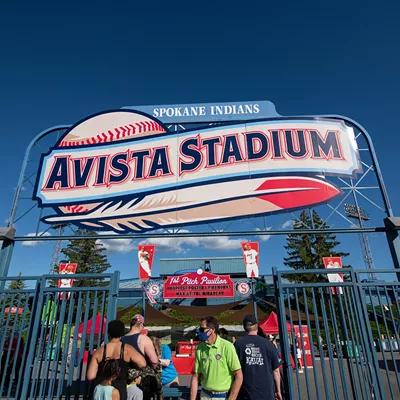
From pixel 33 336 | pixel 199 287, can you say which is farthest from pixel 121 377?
pixel 199 287

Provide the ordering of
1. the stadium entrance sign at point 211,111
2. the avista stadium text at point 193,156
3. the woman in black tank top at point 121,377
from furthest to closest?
1. the stadium entrance sign at point 211,111
2. the avista stadium text at point 193,156
3. the woman in black tank top at point 121,377

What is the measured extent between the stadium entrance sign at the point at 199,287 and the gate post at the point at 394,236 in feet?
29.3

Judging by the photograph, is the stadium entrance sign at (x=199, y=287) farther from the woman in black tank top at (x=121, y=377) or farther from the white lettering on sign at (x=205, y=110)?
the woman in black tank top at (x=121, y=377)

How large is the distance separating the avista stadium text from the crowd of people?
4.78 m

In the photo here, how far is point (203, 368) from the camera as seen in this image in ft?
11.9

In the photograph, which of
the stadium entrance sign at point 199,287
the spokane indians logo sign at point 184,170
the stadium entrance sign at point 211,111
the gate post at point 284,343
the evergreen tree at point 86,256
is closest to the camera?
the gate post at point 284,343

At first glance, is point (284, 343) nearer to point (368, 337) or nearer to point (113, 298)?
point (368, 337)

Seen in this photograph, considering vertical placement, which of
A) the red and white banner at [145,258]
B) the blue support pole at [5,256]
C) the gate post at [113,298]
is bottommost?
the gate post at [113,298]

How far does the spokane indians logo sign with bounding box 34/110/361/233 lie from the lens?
24.8 ft

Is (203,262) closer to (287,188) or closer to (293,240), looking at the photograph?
(293,240)

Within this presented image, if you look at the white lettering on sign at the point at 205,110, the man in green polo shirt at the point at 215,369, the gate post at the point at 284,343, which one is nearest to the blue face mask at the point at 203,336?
the man in green polo shirt at the point at 215,369

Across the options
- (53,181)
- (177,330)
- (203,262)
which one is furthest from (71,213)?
(203,262)

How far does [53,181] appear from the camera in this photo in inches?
314

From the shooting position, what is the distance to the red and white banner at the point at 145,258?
9.63 meters
